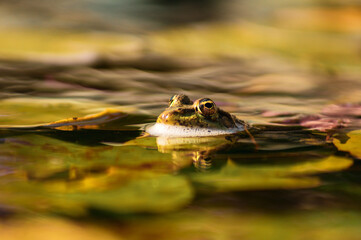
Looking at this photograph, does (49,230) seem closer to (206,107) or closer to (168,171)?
(168,171)

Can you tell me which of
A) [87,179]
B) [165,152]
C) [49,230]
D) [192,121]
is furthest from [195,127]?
[49,230]

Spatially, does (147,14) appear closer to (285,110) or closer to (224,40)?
(224,40)

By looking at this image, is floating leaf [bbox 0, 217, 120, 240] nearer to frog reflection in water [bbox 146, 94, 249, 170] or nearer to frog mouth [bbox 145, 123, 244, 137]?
frog reflection in water [bbox 146, 94, 249, 170]

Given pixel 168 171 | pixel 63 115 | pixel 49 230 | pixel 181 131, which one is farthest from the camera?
pixel 63 115

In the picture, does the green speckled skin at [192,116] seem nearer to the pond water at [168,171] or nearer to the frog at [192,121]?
the frog at [192,121]

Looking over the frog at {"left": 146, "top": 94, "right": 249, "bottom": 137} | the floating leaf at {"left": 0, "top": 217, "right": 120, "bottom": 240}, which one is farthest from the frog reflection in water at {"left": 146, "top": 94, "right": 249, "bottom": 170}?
the floating leaf at {"left": 0, "top": 217, "right": 120, "bottom": 240}

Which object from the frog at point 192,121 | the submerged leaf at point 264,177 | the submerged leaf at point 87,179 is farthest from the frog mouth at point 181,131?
the submerged leaf at point 264,177
